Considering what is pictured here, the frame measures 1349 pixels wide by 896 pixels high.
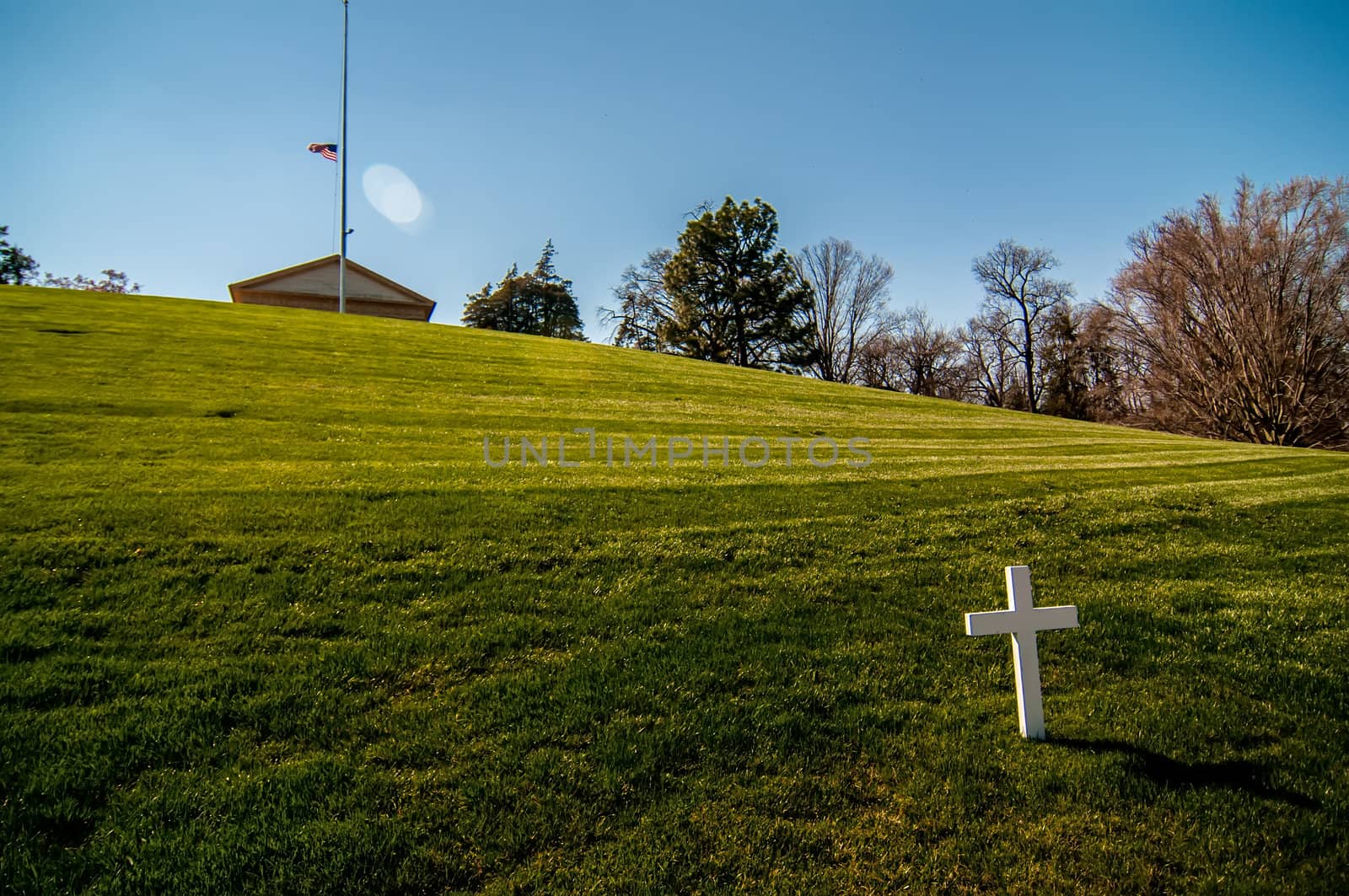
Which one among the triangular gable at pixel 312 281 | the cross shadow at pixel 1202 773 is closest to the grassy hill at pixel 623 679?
the cross shadow at pixel 1202 773

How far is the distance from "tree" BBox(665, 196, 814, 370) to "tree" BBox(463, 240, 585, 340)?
1408 cm

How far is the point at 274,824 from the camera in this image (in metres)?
2.65

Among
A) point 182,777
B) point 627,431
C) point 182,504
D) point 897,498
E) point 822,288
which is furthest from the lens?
point 822,288

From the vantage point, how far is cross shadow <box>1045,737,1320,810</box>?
311 cm

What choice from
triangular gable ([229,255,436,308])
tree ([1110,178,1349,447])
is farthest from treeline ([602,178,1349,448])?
triangular gable ([229,255,436,308])

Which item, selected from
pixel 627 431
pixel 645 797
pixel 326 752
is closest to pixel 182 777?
pixel 326 752

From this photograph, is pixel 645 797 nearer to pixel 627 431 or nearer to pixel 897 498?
pixel 897 498

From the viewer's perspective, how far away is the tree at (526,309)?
58312 millimetres

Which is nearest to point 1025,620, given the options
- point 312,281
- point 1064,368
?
point 312,281

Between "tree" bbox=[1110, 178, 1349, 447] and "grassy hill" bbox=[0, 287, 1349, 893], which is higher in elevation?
"tree" bbox=[1110, 178, 1349, 447]

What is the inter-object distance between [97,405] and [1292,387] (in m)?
38.9

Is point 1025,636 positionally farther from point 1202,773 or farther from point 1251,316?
point 1251,316

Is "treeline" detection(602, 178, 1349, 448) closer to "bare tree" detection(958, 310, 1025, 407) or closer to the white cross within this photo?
"bare tree" detection(958, 310, 1025, 407)

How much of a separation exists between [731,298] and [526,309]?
848 inches
